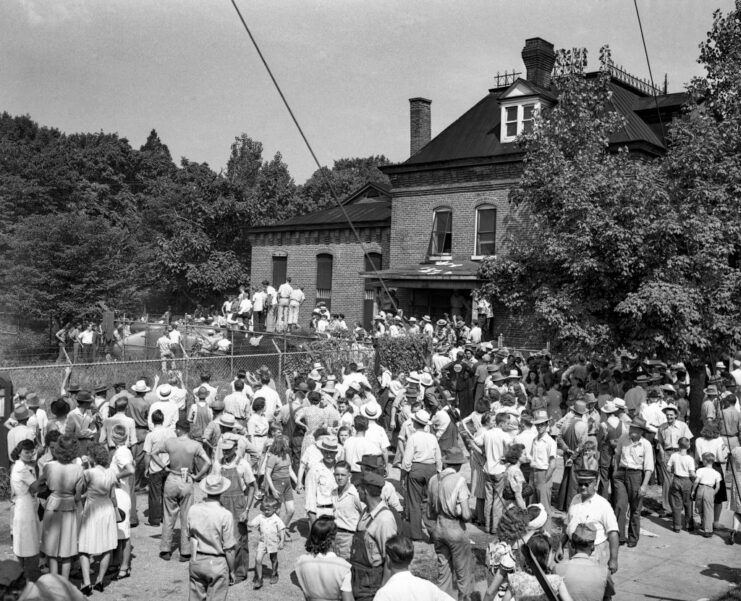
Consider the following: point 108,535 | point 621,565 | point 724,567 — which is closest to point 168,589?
point 108,535

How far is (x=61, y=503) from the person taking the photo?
8133mm

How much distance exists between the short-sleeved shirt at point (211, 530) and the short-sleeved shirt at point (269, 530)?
1818 mm

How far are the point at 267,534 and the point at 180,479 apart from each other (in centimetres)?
150

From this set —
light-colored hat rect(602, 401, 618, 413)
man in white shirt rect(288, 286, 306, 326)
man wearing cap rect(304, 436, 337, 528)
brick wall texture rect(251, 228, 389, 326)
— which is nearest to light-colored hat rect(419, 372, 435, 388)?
light-colored hat rect(602, 401, 618, 413)

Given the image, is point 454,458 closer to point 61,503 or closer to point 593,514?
point 593,514

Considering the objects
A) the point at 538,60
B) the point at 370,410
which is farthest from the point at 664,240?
the point at 538,60

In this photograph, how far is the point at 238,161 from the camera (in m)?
59.5

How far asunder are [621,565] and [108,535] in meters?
6.38

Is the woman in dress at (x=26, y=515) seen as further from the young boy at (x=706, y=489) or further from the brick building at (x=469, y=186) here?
the brick building at (x=469, y=186)

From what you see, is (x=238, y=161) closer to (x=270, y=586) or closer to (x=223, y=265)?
(x=223, y=265)

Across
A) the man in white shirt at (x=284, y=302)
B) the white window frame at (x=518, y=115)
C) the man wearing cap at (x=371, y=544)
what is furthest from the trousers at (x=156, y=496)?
the white window frame at (x=518, y=115)

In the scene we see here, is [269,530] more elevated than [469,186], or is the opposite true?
[469,186]

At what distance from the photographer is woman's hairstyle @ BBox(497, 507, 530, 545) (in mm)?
7348

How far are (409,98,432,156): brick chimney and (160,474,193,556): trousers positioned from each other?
1001 inches
